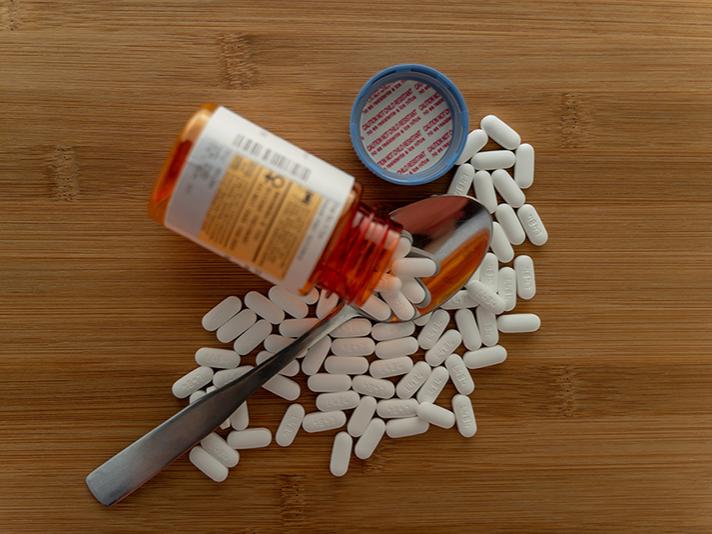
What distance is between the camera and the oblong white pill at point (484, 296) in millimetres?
817

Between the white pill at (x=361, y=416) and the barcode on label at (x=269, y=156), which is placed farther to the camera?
the white pill at (x=361, y=416)

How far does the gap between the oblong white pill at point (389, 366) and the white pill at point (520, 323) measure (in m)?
0.14

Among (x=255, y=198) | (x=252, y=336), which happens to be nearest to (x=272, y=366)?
(x=252, y=336)

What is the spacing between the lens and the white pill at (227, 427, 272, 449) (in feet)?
2.66

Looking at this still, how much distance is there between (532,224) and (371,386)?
0.98 feet

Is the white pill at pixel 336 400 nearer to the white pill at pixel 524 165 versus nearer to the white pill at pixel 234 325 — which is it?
the white pill at pixel 234 325

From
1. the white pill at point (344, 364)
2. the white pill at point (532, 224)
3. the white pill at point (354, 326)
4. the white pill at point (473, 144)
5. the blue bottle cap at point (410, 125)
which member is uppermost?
the blue bottle cap at point (410, 125)

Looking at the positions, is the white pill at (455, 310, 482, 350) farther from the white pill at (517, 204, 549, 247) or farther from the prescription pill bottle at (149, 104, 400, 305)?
the prescription pill bottle at (149, 104, 400, 305)

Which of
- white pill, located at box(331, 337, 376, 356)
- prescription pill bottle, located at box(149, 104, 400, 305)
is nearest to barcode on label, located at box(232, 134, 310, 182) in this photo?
prescription pill bottle, located at box(149, 104, 400, 305)

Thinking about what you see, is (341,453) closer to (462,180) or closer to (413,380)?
(413,380)

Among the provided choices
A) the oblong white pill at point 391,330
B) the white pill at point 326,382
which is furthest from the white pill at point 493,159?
the white pill at point 326,382

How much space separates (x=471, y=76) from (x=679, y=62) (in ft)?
0.93

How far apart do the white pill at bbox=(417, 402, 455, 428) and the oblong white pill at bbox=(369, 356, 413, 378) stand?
5cm

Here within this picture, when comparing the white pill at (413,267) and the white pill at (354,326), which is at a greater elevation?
the white pill at (413,267)
